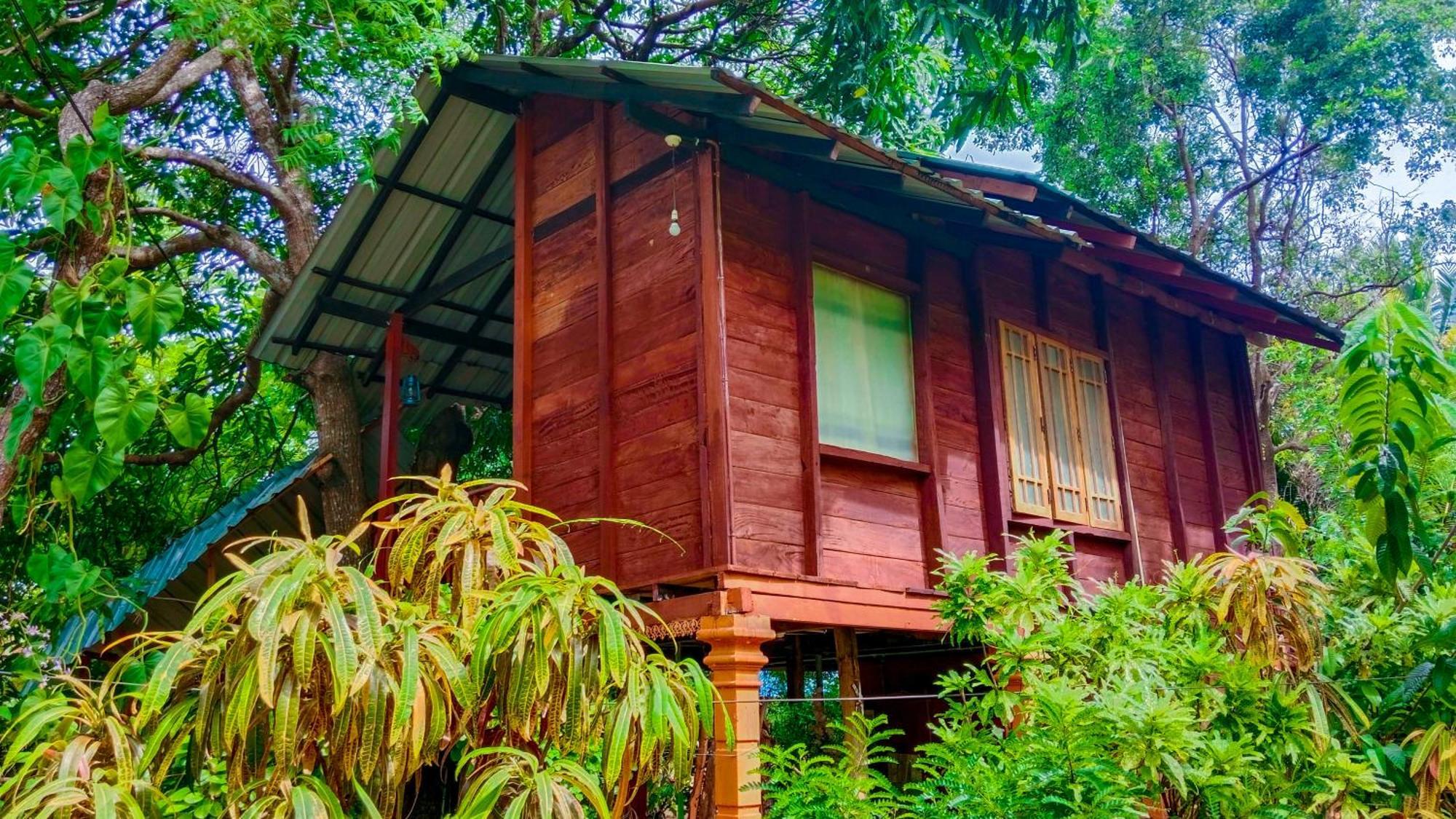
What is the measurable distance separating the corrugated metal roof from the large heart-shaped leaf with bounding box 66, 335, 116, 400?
2.67 meters

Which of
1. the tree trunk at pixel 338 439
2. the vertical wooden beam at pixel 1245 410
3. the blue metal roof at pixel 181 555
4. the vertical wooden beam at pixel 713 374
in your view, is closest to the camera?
the vertical wooden beam at pixel 713 374

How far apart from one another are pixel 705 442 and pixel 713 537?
1.57ft

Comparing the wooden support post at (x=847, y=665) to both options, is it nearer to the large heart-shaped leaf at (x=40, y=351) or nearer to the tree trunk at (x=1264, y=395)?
the large heart-shaped leaf at (x=40, y=351)

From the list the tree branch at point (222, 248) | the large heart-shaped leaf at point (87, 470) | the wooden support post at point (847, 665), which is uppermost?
the tree branch at point (222, 248)

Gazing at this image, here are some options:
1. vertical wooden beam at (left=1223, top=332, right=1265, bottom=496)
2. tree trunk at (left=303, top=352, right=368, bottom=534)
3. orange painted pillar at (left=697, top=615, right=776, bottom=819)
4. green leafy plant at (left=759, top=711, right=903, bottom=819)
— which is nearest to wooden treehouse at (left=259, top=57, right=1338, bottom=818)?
orange painted pillar at (left=697, top=615, right=776, bottom=819)

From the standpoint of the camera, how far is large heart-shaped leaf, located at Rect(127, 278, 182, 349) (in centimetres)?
514

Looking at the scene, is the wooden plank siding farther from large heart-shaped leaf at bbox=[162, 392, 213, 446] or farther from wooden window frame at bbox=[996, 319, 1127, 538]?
large heart-shaped leaf at bbox=[162, 392, 213, 446]

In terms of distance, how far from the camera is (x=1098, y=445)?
8094mm

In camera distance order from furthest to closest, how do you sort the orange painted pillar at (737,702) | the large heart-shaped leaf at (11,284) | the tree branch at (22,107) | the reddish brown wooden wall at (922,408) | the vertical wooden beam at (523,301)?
the vertical wooden beam at (523,301) → the tree branch at (22,107) → the reddish brown wooden wall at (922,408) → the orange painted pillar at (737,702) → the large heart-shaped leaf at (11,284)

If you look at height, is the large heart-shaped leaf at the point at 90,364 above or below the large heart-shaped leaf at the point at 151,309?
below

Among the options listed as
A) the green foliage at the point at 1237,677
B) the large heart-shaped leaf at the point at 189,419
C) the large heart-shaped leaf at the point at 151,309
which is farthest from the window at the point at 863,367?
the large heart-shaped leaf at the point at 151,309

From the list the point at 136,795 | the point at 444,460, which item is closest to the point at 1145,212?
the point at 444,460

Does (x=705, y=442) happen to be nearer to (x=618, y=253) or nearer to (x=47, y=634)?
(x=618, y=253)

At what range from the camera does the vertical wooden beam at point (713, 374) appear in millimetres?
5500
